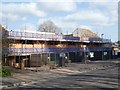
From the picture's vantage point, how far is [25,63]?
4584 centimetres

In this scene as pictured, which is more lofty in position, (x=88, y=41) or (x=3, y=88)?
(x=88, y=41)

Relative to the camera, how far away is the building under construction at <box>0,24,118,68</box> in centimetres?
4388

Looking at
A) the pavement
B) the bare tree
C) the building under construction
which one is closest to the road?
the pavement

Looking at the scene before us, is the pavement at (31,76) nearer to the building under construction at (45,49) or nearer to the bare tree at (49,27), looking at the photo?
the building under construction at (45,49)

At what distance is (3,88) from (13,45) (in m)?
20.4

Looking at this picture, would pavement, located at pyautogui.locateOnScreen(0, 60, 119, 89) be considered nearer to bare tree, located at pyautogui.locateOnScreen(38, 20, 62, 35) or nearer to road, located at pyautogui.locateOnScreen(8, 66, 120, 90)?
road, located at pyautogui.locateOnScreen(8, 66, 120, 90)

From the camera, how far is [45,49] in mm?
52094

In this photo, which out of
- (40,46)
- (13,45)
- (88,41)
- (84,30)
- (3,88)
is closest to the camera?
(3,88)

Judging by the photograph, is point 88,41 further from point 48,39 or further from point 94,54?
point 48,39

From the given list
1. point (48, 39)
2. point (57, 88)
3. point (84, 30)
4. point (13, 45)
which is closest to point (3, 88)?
point (57, 88)

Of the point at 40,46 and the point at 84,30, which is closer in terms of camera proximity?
the point at 40,46

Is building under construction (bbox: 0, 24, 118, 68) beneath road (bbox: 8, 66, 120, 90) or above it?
above

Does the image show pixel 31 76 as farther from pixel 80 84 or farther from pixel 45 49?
pixel 45 49

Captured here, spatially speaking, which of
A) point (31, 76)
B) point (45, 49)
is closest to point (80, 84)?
point (31, 76)
